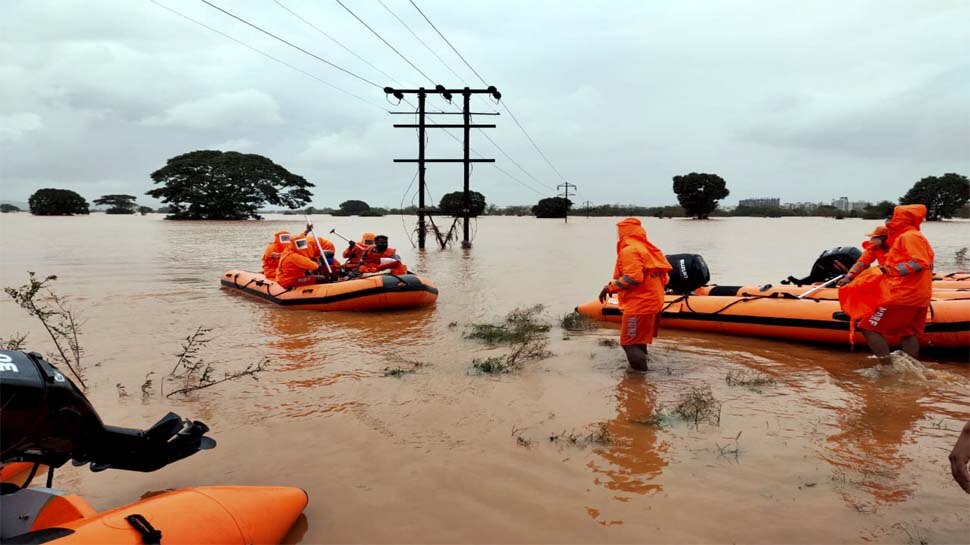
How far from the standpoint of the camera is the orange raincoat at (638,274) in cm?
545

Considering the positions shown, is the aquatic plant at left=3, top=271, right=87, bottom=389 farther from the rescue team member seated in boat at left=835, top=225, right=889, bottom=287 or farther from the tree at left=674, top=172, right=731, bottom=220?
the tree at left=674, top=172, right=731, bottom=220

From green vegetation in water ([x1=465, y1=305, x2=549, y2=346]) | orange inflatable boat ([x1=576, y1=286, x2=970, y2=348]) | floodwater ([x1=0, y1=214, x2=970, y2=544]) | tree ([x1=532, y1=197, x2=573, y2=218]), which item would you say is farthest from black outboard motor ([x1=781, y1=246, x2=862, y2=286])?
tree ([x1=532, y1=197, x2=573, y2=218])

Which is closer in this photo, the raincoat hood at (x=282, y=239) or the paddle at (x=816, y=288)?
the paddle at (x=816, y=288)

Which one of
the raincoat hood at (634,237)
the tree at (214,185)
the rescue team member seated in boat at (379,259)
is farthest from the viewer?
the tree at (214,185)

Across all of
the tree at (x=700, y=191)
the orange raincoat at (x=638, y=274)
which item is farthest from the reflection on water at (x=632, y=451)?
the tree at (x=700, y=191)

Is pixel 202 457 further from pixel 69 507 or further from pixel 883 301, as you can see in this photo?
pixel 883 301

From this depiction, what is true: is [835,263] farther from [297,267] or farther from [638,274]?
[297,267]

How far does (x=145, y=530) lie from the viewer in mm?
2275

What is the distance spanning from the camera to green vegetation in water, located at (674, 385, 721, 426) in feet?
14.6

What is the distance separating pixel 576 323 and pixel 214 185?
Answer: 5110 centimetres

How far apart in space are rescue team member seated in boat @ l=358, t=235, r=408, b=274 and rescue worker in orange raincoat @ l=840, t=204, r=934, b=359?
25.6ft

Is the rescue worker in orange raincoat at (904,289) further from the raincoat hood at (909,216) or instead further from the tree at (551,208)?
the tree at (551,208)

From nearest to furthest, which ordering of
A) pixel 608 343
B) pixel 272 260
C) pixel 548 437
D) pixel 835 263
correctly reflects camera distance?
1. pixel 548 437
2. pixel 608 343
3. pixel 835 263
4. pixel 272 260

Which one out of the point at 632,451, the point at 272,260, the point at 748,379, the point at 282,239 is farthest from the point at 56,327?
the point at 748,379
